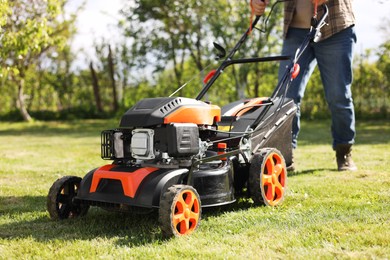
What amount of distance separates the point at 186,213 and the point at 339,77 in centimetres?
239

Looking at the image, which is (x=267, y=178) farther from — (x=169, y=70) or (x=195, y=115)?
(x=169, y=70)

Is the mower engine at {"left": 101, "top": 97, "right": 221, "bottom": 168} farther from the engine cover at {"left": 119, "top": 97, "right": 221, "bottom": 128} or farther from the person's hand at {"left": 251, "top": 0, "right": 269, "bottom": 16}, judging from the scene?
the person's hand at {"left": 251, "top": 0, "right": 269, "bottom": 16}

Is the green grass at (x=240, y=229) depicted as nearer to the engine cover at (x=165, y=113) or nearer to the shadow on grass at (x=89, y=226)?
the shadow on grass at (x=89, y=226)

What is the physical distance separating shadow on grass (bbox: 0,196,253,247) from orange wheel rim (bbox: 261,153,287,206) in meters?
0.15

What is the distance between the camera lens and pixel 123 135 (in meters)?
3.02

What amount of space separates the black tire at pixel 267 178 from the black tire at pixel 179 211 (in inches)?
22.4

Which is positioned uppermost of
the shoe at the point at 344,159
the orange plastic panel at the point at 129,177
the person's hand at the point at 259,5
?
the person's hand at the point at 259,5

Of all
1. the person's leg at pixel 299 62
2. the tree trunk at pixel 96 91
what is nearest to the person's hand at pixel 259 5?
the person's leg at pixel 299 62

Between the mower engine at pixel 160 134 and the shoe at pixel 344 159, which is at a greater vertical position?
the mower engine at pixel 160 134

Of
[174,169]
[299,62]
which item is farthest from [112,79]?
[174,169]

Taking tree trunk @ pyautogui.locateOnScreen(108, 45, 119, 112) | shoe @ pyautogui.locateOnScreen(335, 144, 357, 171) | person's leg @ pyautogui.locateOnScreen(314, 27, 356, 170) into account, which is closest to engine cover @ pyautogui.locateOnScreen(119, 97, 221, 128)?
person's leg @ pyautogui.locateOnScreen(314, 27, 356, 170)

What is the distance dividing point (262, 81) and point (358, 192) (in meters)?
14.2

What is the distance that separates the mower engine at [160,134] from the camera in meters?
2.78

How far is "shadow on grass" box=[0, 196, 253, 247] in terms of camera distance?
270 centimetres
